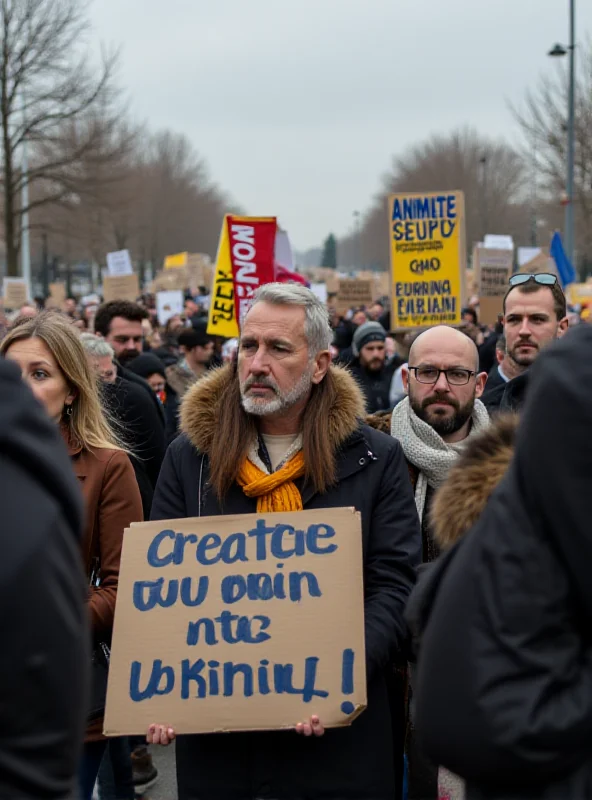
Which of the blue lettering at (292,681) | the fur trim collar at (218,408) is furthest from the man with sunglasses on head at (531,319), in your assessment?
the blue lettering at (292,681)

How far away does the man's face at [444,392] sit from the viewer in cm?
358

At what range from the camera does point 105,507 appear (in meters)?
3.18

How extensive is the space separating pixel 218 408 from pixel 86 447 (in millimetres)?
500

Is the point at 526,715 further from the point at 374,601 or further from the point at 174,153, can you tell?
the point at 174,153

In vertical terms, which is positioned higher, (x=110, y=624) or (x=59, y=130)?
(x=59, y=130)

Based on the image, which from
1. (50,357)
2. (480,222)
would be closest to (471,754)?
(50,357)

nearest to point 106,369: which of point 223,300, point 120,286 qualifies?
point 223,300

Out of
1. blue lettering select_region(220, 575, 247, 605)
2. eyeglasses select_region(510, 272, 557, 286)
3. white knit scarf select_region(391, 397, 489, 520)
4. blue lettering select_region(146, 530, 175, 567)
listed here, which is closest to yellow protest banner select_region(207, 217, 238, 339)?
eyeglasses select_region(510, 272, 557, 286)

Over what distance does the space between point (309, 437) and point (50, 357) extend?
90cm

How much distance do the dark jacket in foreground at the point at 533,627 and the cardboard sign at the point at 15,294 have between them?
63.4ft

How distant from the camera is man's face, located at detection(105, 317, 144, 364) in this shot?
21.8 feet

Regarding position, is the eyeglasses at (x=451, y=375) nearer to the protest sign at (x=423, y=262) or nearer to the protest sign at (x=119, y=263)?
the protest sign at (x=423, y=262)

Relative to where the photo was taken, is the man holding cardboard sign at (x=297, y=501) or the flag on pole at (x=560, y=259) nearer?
the man holding cardboard sign at (x=297, y=501)

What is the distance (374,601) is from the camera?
2.79 meters
